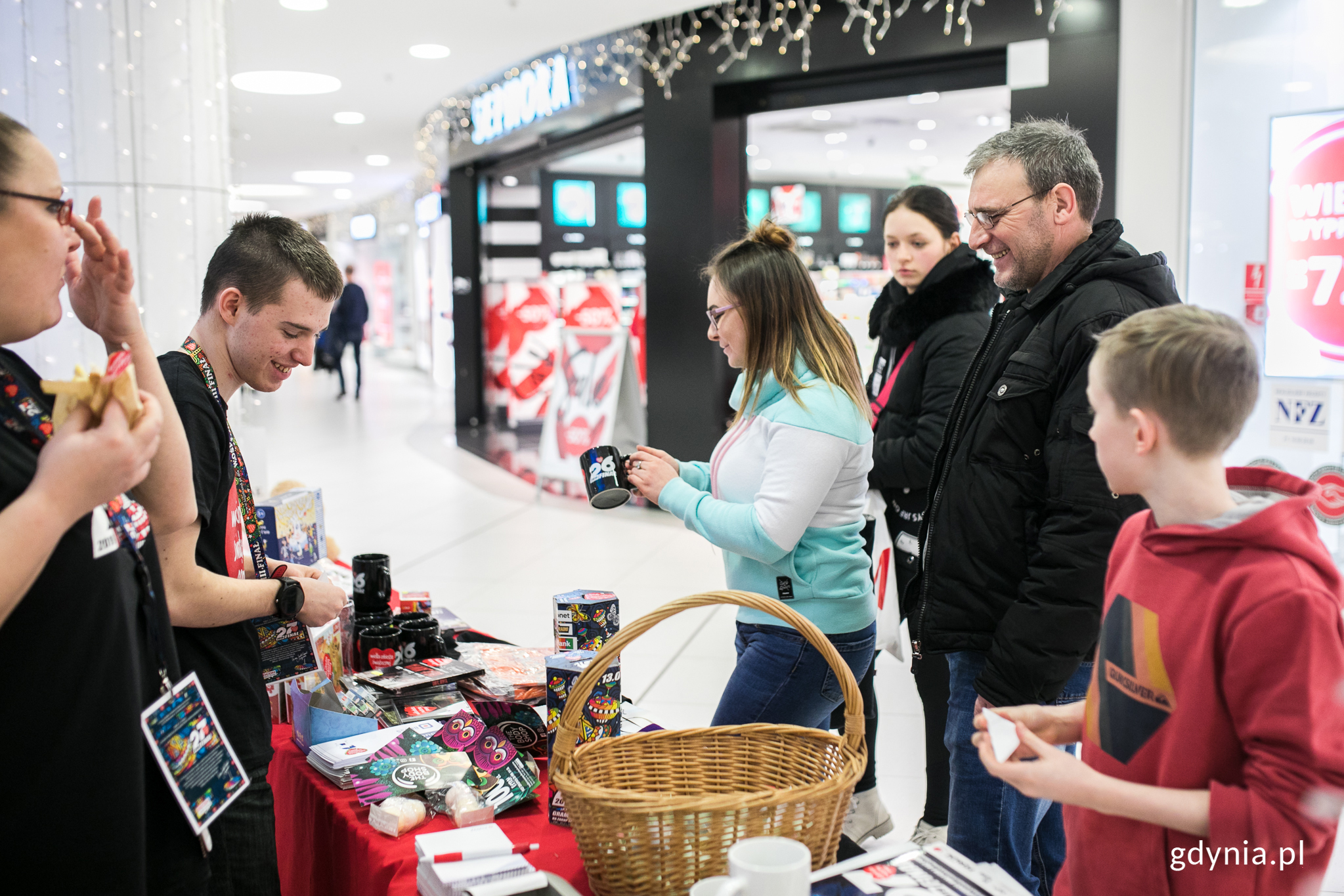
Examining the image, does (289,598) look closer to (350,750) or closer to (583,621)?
(350,750)

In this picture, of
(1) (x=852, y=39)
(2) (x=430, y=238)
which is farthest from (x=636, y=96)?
(2) (x=430, y=238)

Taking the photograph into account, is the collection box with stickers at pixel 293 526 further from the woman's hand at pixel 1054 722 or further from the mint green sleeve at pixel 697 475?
the woman's hand at pixel 1054 722

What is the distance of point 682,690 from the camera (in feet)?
12.7

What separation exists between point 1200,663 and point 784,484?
2.89ft

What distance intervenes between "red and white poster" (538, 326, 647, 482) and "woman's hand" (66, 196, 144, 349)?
574 cm

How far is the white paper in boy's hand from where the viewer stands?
1.12 meters

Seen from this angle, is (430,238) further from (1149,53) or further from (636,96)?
(1149,53)

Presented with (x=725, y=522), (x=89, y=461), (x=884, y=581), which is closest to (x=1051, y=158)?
(x=725, y=522)

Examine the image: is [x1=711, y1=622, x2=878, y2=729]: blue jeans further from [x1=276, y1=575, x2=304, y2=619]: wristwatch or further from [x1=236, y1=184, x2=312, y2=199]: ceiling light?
[x1=236, y1=184, x2=312, y2=199]: ceiling light

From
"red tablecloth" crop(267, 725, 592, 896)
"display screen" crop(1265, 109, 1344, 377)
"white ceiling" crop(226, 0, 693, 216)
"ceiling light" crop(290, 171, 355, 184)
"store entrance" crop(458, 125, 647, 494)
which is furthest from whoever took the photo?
"ceiling light" crop(290, 171, 355, 184)

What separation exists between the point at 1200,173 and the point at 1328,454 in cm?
144

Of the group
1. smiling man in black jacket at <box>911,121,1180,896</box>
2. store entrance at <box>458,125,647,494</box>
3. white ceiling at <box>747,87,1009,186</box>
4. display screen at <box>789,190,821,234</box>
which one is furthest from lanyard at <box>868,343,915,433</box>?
display screen at <box>789,190,821,234</box>

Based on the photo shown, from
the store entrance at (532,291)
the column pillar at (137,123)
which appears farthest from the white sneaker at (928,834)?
the store entrance at (532,291)

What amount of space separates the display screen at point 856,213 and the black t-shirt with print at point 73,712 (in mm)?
17032
